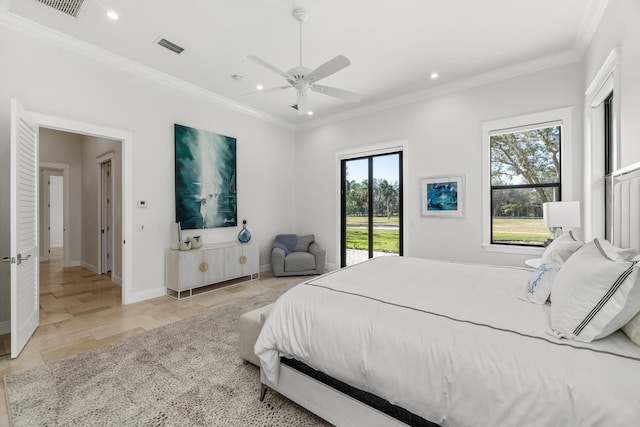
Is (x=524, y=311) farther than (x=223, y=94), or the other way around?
(x=223, y=94)

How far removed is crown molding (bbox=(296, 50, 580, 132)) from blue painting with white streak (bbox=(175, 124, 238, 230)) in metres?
2.34

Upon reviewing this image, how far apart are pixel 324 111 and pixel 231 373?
475 centimetres

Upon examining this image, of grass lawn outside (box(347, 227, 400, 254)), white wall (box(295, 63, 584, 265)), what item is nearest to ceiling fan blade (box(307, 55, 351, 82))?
white wall (box(295, 63, 584, 265))

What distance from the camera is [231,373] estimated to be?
222 centimetres

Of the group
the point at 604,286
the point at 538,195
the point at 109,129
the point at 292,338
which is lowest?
the point at 292,338

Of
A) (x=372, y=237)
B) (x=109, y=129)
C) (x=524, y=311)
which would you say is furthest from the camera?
(x=372, y=237)

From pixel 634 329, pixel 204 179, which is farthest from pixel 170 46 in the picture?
pixel 634 329

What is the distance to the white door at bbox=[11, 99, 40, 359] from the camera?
8.00 feet

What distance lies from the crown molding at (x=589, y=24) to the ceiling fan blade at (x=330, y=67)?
244 cm

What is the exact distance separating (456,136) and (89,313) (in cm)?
561

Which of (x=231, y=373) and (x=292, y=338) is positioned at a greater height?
(x=292, y=338)

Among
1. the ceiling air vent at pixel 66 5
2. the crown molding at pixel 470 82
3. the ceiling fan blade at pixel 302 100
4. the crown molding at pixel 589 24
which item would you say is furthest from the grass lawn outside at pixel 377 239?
the ceiling air vent at pixel 66 5

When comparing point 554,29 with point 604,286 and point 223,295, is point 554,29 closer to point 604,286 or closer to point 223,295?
point 604,286

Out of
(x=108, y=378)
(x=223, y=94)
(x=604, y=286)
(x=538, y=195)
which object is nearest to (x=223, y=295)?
(x=108, y=378)
